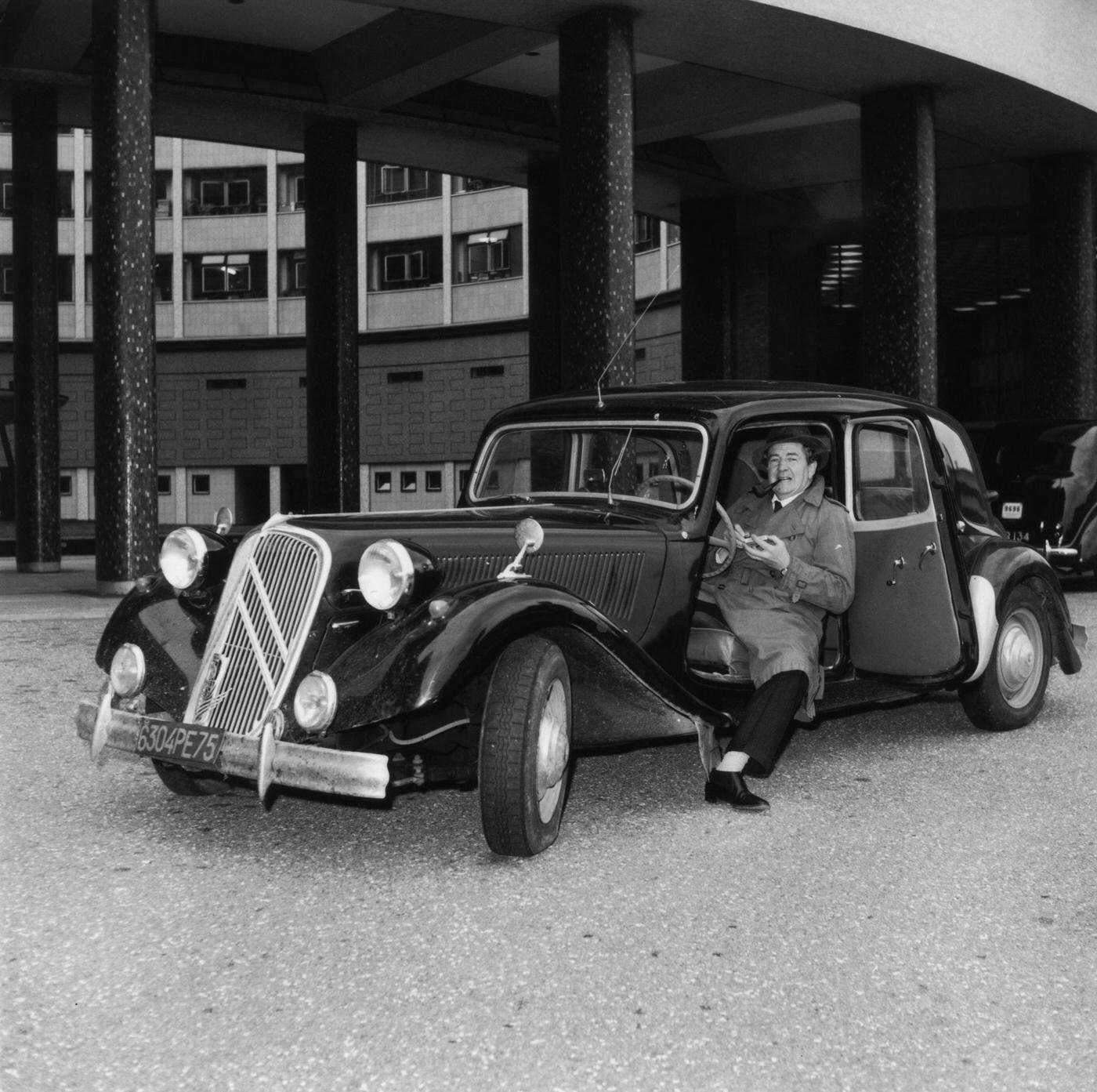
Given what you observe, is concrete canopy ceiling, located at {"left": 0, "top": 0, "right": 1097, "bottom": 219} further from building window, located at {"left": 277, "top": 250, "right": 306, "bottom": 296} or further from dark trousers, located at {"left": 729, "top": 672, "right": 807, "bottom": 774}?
building window, located at {"left": 277, "top": 250, "right": 306, "bottom": 296}

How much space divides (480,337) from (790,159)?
708 inches

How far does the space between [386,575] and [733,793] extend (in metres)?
1.55

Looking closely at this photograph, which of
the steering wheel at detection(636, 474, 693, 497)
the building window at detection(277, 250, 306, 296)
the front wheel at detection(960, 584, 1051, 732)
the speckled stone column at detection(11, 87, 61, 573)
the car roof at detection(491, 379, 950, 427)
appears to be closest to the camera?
the steering wheel at detection(636, 474, 693, 497)

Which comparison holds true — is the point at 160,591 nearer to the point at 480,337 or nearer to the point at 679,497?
the point at 679,497

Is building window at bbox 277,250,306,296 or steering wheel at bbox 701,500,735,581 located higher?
building window at bbox 277,250,306,296

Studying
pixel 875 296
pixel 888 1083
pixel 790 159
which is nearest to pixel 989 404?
pixel 790 159

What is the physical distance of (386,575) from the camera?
14.0ft

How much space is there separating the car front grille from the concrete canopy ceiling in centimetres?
989

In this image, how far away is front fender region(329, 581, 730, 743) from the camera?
13.3ft

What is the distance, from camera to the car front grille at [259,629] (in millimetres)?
4309

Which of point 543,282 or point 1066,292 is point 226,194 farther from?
point 1066,292

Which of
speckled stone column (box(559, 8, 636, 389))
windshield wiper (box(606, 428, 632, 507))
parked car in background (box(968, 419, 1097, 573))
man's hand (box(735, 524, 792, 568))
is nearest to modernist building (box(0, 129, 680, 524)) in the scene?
parked car in background (box(968, 419, 1097, 573))

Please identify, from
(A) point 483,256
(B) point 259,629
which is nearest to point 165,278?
(A) point 483,256

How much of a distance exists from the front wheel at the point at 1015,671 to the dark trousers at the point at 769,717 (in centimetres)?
160
